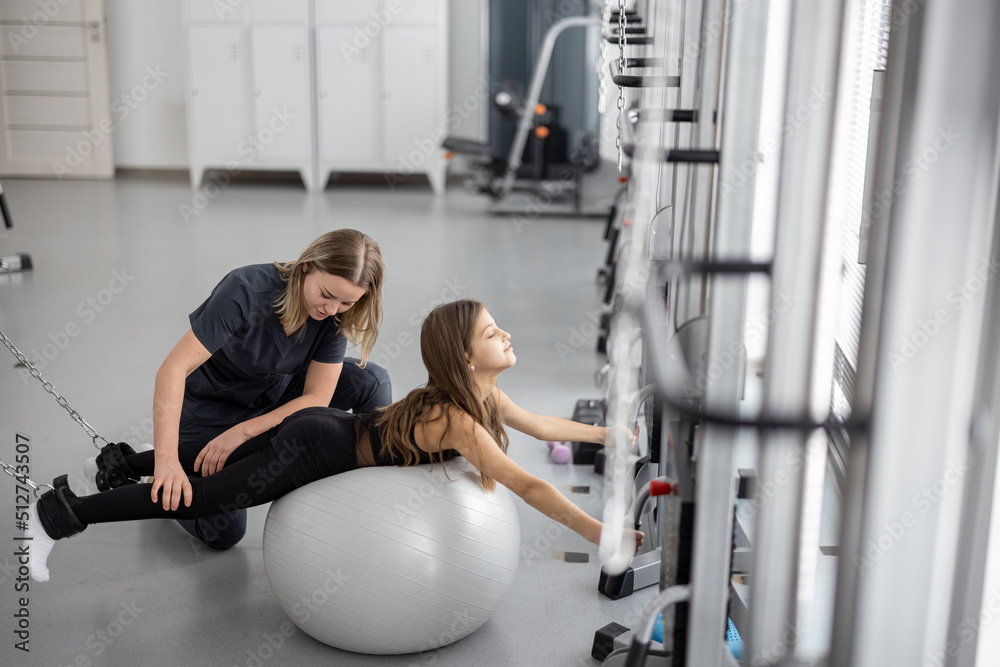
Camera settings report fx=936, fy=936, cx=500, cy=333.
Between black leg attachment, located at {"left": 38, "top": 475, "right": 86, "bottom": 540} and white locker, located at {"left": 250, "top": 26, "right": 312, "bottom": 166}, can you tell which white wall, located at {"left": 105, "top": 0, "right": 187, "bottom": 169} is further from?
black leg attachment, located at {"left": 38, "top": 475, "right": 86, "bottom": 540}

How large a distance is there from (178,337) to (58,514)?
2025 mm

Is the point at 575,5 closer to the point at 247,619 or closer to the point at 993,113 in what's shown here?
the point at 247,619

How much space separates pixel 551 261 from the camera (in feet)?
17.9

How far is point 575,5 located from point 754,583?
22.0 feet

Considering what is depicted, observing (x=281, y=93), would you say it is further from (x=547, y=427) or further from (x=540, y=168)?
(x=547, y=427)

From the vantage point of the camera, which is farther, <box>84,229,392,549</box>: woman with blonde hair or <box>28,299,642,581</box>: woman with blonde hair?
<box>84,229,392,549</box>: woman with blonde hair

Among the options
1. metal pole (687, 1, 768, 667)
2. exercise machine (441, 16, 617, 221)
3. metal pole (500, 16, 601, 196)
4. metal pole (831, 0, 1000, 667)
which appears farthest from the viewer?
exercise machine (441, 16, 617, 221)

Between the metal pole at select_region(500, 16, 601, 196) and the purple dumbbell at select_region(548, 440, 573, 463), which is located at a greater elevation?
the metal pole at select_region(500, 16, 601, 196)

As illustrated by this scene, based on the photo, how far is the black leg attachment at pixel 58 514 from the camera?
1.93m

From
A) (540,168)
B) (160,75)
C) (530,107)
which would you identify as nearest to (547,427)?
(530,107)

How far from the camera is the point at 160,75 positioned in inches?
315

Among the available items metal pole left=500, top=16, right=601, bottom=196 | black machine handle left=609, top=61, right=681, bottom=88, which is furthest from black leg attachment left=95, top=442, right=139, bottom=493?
metal pole left=500, top=16, right=601, bottom=196

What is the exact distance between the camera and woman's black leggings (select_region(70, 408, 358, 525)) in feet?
6.05

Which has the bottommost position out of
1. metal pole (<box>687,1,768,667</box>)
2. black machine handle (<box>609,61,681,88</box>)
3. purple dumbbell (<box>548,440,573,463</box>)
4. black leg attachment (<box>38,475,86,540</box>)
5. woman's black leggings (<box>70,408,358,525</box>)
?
purple dumbbell (<box>548,440,573,463</box>)
